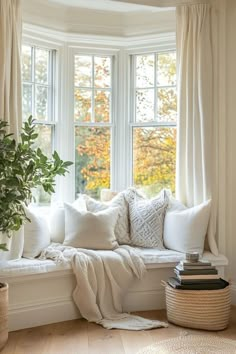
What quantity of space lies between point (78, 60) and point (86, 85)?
0.27m

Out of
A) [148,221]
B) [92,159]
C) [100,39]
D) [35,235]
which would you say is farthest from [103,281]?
[100,39]

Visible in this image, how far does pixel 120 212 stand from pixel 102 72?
1537 millimetres

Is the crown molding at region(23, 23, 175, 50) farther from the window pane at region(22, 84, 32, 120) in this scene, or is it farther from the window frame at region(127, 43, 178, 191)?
the window pane at region(22, 84, 32, 120)

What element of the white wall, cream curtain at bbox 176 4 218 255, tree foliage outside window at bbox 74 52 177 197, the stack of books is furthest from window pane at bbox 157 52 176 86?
the stack of books

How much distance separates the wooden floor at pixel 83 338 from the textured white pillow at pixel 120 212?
0.90 m

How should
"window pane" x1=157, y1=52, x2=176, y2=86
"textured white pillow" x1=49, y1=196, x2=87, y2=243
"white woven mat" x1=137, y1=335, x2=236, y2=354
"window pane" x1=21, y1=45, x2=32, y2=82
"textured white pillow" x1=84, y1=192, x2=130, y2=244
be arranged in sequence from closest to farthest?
1. "white woven mat" x1=137, y1=335, x2=236, y2=354
2. "textured white pillow" x1=49, y1=196, x2=87, y2=243
3. "textured white pillow" x1=84, y1=192, x2=130, y2=244
4. "window pane" x1=21, y1=45, x2=32, y2=82
5. "window pane" x1=157, y1=52, x2=176, y2=86

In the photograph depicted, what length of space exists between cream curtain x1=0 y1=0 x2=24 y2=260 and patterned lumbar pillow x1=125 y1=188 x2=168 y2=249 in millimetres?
1085

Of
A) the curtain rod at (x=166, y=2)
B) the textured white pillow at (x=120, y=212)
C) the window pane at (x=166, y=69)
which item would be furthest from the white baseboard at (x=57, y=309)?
the curtain rod at (x=166, y=2)

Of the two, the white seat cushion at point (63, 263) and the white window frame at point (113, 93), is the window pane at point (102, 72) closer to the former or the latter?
the white window frame at point (113, 93)

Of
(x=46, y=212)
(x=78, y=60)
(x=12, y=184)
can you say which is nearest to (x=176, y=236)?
(x=46, y=212)

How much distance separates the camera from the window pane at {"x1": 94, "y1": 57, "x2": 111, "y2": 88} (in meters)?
4.71

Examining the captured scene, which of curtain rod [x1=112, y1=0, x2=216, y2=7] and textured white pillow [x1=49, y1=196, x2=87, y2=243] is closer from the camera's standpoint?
textured white pillow [x1=49, y1=196, x2=87, y2=243]

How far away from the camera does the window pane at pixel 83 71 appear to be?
15.2 ft

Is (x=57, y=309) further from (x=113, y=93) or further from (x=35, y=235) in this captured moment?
(x=113, y=93)
